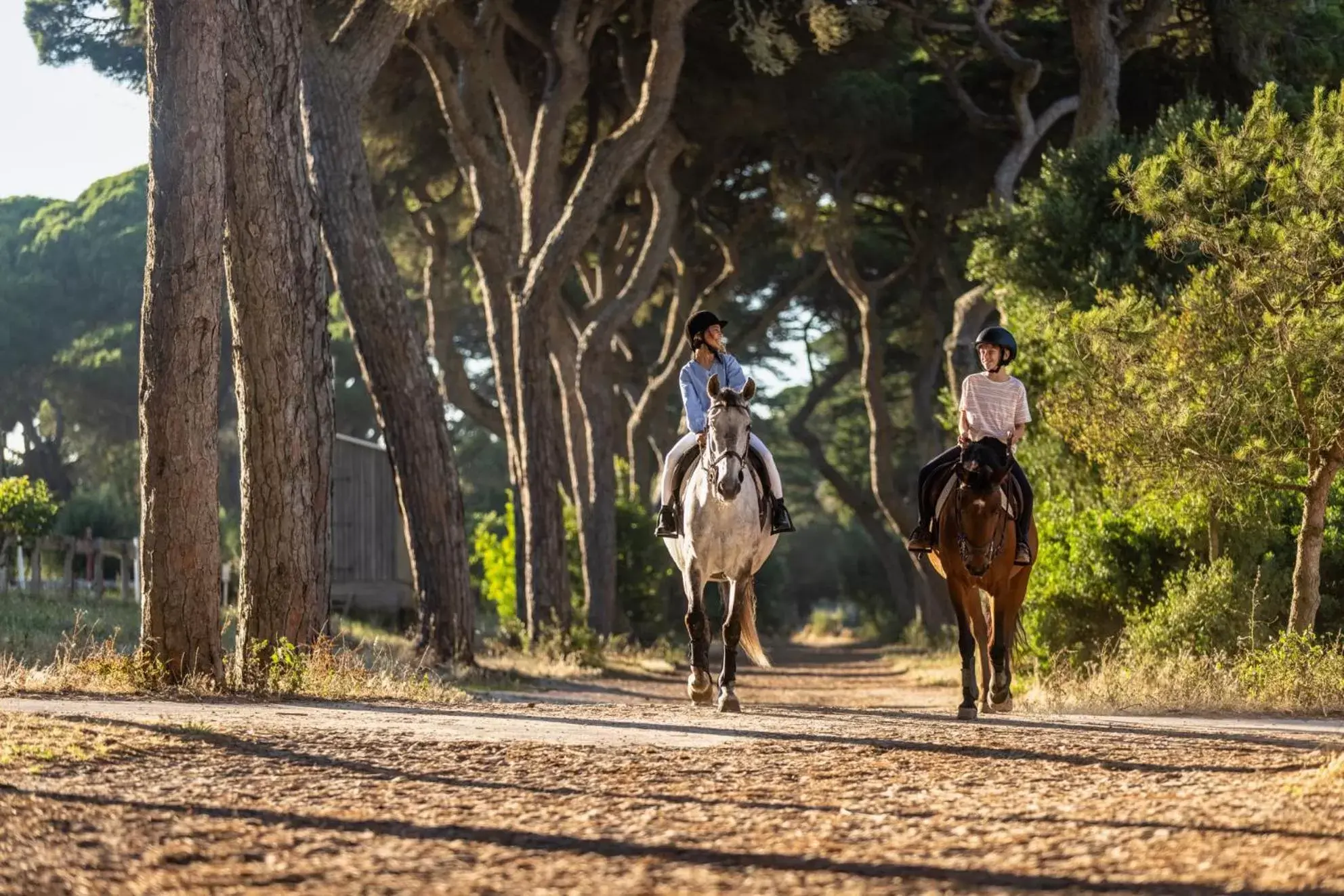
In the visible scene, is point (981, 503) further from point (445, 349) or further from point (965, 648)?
point (445, 349)

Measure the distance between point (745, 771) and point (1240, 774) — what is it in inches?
97.9

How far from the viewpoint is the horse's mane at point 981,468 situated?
43.7 feet

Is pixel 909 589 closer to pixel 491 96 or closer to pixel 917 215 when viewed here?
pixel 917 215

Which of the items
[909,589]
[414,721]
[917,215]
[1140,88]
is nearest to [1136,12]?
[1140,88]

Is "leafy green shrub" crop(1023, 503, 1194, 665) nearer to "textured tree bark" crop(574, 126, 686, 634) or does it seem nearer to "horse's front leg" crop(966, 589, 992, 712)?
"horse's front leg" crop(966, 589, 992, 712)

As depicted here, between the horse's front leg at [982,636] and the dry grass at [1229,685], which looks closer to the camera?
the horse's front leg at [982,636]

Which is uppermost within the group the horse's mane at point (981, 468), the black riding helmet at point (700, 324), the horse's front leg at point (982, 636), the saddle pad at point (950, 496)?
the black riding helmet at point (700, 324)

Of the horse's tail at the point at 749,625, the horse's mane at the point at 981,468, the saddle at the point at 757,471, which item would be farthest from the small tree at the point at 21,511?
the horse's mane at the point at 981,468

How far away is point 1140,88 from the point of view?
3023 cm

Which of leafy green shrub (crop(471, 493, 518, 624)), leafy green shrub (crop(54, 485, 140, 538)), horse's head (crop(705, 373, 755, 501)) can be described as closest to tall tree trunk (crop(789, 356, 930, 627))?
leafy green shrub (crop(471, 493, 518, 624))

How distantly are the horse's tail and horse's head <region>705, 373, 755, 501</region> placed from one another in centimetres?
141

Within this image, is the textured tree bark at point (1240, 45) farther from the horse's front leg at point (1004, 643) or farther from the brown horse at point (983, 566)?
the brown horse at point (983, 566)

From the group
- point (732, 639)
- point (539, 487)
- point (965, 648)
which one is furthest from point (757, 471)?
point (539, 487)

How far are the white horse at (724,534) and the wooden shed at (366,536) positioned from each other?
22432mm
